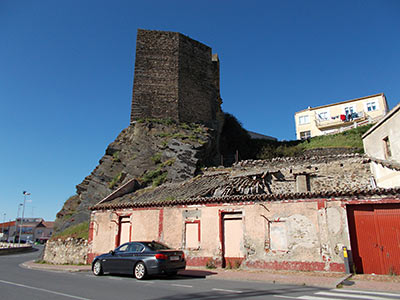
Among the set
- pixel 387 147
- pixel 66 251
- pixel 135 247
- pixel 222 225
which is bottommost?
pixel 66 251

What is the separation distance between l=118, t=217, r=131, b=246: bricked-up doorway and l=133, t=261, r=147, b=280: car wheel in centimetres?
572

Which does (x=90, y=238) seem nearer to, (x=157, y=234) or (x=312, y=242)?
(x=157, y=234)

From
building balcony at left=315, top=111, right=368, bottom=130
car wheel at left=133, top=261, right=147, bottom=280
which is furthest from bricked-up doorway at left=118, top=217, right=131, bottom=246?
building balcony at left=315, top=111, right=368, bottom=130

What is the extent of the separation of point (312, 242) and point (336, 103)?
36.4 meters

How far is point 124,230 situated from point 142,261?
6.36 metres

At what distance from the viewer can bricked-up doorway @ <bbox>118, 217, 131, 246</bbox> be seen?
15.7 metres

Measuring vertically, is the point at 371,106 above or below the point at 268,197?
above

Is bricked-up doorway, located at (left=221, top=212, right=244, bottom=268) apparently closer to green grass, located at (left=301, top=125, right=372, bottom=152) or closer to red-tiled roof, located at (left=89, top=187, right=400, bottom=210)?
red-tiled roof, located at (left=89, top=187, right=400, bottom=210)

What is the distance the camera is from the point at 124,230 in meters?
16.0

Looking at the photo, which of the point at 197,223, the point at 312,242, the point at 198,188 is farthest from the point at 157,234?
the point at 312,242

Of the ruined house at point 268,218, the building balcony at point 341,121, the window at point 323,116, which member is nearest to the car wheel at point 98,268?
the ruined house at point 268,218

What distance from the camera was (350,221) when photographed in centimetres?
1114

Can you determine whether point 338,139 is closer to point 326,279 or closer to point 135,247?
point 326,279

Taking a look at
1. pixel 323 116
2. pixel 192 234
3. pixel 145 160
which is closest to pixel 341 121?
pixel 323 116
